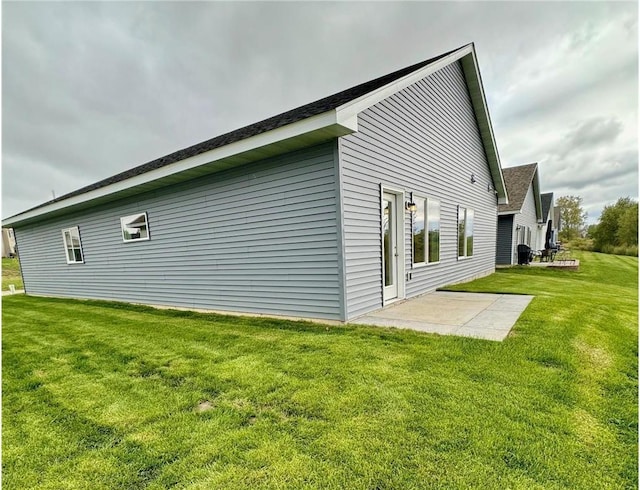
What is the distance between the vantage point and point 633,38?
6.08 meters

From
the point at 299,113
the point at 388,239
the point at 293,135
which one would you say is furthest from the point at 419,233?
the point at 293,135

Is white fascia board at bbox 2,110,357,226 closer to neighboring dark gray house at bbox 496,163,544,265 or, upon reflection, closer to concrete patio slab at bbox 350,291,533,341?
concrete patio slab at bbox 350,291,533,341

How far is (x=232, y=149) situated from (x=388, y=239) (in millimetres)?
3495

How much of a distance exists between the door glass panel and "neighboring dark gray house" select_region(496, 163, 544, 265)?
1232cm

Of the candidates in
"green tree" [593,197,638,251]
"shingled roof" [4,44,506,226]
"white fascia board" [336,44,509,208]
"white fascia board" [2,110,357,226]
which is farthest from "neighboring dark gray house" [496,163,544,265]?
"white fascia board" [2,110,357,226]

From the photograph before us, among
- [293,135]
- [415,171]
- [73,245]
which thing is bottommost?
[73,245]

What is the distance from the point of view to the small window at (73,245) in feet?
32.9

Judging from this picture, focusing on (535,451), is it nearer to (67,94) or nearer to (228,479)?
(228,479)

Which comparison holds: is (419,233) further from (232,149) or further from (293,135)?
(232,149)

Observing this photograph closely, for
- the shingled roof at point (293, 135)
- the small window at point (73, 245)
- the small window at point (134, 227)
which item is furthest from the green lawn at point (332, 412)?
the small window at point (73, 245)

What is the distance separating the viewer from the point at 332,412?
2.19 m

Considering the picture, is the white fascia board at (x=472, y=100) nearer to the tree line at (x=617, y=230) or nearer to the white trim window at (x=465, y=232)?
the white trim window at (x=465, y=232)

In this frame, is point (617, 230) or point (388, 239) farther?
point (617, 230)

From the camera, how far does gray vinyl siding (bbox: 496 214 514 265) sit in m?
15.6
